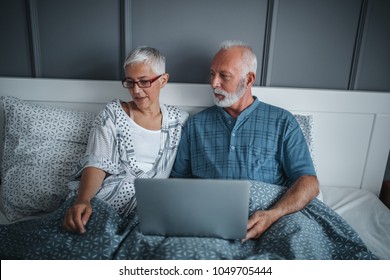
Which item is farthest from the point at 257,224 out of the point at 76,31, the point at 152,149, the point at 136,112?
the point at 76,31

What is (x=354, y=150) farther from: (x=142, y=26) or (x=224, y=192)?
(x=142, y=26)

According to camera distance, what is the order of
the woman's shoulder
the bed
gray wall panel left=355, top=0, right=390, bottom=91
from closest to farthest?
the bed → the woman's shoulder → gray wall panel left=355, top=0, right=390, bottom=91

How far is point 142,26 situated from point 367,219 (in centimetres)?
141

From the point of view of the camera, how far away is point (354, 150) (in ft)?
5.34

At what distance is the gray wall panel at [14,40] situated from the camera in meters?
1.56

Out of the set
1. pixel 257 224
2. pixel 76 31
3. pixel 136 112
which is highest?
pixel 76 31

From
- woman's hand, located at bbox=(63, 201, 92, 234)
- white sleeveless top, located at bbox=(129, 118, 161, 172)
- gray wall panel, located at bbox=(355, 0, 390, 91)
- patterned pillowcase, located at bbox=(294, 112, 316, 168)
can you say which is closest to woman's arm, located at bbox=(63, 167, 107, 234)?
woman's hand, located at bbox=(63, 201, 92, 234)

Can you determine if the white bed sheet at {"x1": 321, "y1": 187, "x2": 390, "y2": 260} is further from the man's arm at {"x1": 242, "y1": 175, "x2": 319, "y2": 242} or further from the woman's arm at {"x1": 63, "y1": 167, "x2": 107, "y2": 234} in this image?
the woman's arm at {"x1": 63, "y1": 167, "x2": 107, "y2": 234}

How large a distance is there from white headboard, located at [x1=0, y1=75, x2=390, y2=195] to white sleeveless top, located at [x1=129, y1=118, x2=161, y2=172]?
0.95 ft

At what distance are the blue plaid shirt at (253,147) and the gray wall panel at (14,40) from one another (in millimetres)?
1008

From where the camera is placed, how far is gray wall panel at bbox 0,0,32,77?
1.56 meters

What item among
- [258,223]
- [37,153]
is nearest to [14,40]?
[37,153]

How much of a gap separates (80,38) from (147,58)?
20.9 inches

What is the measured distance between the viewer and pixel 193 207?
92 cm
